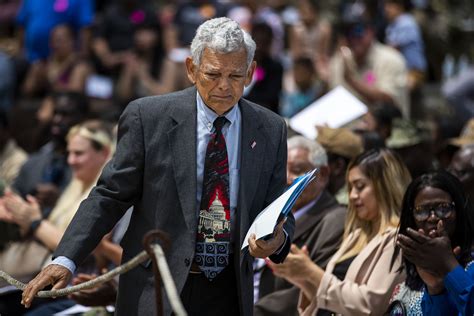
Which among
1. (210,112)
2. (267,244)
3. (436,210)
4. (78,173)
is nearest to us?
(267,244)

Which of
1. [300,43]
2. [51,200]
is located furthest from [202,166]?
[300,43]

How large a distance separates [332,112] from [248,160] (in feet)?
13.2

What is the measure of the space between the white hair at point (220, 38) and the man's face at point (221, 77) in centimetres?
2

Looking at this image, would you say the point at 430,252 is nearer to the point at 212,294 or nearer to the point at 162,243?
the point at 212,294

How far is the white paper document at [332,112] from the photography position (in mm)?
8844

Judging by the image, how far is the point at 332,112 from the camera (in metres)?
8.95

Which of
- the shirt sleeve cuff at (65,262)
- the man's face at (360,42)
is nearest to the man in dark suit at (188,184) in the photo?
the shirt sleeve cuff at (65,262)

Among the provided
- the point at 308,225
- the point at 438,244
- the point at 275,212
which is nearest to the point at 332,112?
the point at 308,225

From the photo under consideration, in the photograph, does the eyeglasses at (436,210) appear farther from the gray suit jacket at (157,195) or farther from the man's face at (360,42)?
the man's face at (360,42)

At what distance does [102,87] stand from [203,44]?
8.58m

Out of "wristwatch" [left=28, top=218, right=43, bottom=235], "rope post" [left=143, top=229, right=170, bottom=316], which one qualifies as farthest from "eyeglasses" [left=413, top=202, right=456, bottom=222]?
"wristwatch" [left=28, top=218, right=43, bottom=235]

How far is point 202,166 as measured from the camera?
5000 mm

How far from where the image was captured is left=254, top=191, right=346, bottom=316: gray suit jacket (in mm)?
6516

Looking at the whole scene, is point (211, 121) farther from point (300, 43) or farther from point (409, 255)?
point (300, 43)
